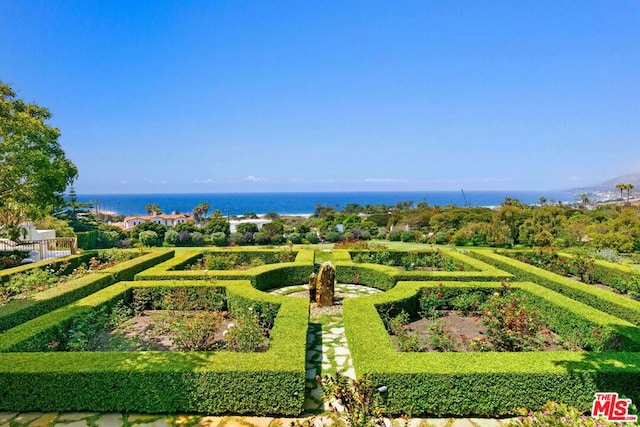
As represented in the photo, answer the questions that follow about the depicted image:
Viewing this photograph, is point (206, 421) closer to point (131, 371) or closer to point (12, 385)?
point (131, 371)

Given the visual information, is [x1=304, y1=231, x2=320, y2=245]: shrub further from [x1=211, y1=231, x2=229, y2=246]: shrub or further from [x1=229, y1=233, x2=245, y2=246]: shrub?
[x1=211, y1=231, x2=229, y2=246]: shrub

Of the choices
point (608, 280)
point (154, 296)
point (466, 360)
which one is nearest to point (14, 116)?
point (154, 296)

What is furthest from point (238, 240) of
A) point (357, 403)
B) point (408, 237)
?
point (357, 403)

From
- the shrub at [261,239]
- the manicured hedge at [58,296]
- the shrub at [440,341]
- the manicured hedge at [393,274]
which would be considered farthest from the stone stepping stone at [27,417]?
the shrub at [261,239]

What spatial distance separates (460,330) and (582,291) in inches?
151

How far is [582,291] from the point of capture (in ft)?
30.5

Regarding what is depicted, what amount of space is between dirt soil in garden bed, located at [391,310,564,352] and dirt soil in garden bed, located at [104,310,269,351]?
3456 millimetres

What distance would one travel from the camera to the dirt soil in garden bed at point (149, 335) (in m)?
7.02

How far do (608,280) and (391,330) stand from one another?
9479mm

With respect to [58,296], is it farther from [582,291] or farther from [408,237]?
[408,237]

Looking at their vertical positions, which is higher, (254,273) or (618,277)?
(254,273)

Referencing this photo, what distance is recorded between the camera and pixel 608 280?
1232 centimetres

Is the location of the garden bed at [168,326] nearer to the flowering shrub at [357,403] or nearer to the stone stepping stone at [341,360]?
the stone stepping stone at [341,360]

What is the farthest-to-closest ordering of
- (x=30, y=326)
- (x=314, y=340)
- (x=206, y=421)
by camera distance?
(x=314, y=340), (x=30, y=326), (x=206, y=421)
